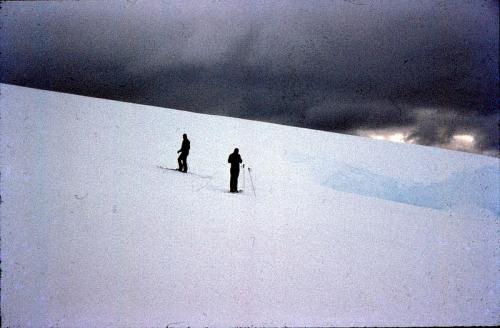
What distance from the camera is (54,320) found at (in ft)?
11.1

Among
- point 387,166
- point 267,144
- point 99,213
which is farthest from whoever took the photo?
point 267,144

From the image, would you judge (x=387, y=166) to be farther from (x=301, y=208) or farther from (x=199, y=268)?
(x=199, y=268)

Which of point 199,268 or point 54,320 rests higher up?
point 199,268

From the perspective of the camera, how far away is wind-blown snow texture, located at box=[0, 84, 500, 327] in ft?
12.4

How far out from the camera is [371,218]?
352 inches

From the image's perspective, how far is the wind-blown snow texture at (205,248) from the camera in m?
3.79

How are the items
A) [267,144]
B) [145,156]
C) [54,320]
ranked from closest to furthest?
[54,320] < [145,156] < [267,144]

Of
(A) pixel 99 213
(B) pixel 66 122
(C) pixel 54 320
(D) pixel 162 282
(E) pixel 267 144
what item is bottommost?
(C) pixel 54 320

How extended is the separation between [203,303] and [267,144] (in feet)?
58.8

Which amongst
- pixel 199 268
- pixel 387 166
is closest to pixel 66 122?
pixel 199 268

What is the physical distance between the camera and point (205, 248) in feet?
16.8

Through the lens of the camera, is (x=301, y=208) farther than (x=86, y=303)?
Yes

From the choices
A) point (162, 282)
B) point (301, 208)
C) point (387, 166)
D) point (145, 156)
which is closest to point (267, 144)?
point (387, 166)

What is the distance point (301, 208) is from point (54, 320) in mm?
6543
